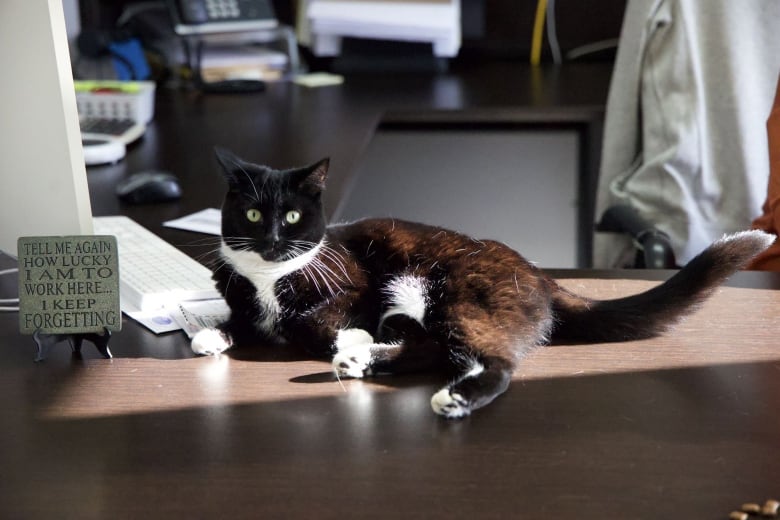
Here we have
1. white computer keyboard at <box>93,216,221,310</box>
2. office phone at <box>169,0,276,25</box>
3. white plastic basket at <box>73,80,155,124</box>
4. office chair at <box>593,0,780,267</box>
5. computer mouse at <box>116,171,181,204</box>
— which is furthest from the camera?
office phone at <box>169,0,276,25</box>

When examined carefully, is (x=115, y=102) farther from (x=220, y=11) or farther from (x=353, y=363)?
(x=353, y=363)

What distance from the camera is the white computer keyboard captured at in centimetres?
121

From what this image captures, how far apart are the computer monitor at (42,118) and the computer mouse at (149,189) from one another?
1.57 feet

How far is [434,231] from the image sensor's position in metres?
1.11

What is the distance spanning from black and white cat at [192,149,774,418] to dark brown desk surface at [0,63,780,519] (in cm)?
3

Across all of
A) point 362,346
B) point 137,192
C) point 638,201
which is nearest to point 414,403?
point 362,346

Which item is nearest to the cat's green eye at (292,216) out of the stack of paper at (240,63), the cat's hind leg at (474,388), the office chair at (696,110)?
the cat's hind leg at (474,388)

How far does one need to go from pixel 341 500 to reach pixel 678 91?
4.75 ft

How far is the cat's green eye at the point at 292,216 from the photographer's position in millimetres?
1092

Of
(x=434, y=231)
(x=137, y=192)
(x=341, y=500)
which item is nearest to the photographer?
(x=341, y=500)

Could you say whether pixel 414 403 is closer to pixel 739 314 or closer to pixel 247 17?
pixel 739 314

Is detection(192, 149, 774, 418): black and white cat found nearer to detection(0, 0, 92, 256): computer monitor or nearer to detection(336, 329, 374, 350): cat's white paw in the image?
detection(336, 329, 374, 350): cat's white paw

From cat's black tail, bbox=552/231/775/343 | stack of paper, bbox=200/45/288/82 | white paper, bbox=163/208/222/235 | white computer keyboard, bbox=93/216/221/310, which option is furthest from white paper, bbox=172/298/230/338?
stack of paper, bbox=200/45/288/82

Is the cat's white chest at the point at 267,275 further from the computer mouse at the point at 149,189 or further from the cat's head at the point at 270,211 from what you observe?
the computer mouse at the point at 149,189
